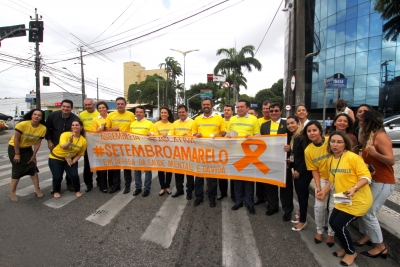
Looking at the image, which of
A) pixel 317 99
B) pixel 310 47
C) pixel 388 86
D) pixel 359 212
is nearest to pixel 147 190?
pixel 359 212

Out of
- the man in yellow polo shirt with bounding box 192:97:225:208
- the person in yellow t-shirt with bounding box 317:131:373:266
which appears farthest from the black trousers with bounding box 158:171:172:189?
the person in yellow t-shirt with bounding box 317:131:373:266

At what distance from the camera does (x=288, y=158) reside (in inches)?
166

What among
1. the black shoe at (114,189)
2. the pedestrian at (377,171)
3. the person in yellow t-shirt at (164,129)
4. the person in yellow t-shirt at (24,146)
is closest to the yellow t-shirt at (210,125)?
the person in yellow t-shirt at (164,129)

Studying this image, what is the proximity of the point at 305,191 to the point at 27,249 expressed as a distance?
151 inches

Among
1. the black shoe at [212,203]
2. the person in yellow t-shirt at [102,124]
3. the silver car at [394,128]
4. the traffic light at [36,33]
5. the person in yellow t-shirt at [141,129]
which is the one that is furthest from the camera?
the traffic light at [36,33]

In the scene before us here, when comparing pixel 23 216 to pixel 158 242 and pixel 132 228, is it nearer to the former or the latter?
pixel 132 228

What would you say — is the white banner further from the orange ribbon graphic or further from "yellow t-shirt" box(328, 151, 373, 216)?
"yellow t-shirt" box(328, 151, 373, 216)

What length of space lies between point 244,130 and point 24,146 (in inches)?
166

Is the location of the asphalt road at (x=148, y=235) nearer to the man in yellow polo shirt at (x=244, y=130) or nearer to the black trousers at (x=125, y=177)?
the man in yellow polo shirt at (x=244, y=130)

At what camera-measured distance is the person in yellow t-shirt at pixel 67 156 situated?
497 centimetres

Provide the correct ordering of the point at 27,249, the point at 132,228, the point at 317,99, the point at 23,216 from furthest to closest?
the point at 317,99, the point at 23,216, the point at 132,228, the point at 27,249

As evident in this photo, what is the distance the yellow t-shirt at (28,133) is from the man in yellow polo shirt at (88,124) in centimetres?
→ 95

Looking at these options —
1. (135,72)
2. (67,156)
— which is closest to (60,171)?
(67,156)

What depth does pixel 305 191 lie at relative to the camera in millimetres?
3709
